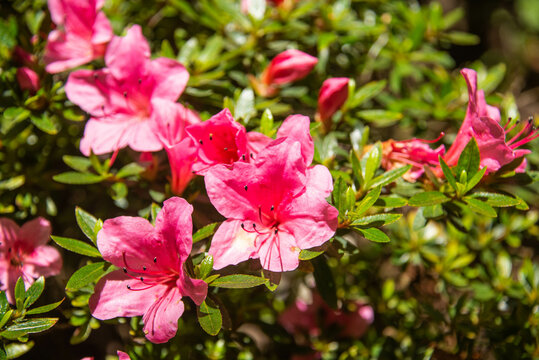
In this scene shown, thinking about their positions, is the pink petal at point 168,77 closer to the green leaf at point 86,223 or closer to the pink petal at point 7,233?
the green leaf at point 86,223

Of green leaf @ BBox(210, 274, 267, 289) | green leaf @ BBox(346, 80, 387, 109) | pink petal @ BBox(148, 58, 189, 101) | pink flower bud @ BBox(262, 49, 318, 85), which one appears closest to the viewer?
green leaf @ BBox(210, 274, 267, 289)

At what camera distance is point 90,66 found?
62.4 inches

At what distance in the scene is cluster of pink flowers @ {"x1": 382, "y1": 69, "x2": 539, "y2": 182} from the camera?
45.1 inches

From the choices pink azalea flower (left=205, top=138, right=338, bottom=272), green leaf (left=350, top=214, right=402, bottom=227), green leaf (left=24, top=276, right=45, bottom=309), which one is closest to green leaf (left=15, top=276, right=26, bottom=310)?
green leaf (left=24, top=276, right=45, bottom=309)

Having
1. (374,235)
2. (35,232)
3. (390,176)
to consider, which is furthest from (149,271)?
(390,176)

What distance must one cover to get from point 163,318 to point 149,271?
14 cm

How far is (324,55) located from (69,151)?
98 cm

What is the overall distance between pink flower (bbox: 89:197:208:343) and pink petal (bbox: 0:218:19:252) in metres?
0.40

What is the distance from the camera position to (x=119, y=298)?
112cm

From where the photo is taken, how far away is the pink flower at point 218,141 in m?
1.13

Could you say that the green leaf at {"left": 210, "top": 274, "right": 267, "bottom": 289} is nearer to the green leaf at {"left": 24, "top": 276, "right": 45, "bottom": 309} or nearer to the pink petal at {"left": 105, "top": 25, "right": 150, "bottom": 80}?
the green leaf at {"left": 24, "top": 276, "right": 45, "bottom": 309}

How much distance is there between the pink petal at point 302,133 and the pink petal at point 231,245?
226 mm

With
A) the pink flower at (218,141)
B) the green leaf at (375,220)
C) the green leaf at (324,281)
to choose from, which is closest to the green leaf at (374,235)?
the green leaf at (375,220)

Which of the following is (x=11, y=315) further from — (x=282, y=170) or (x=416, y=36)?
(x=416, y=36)
